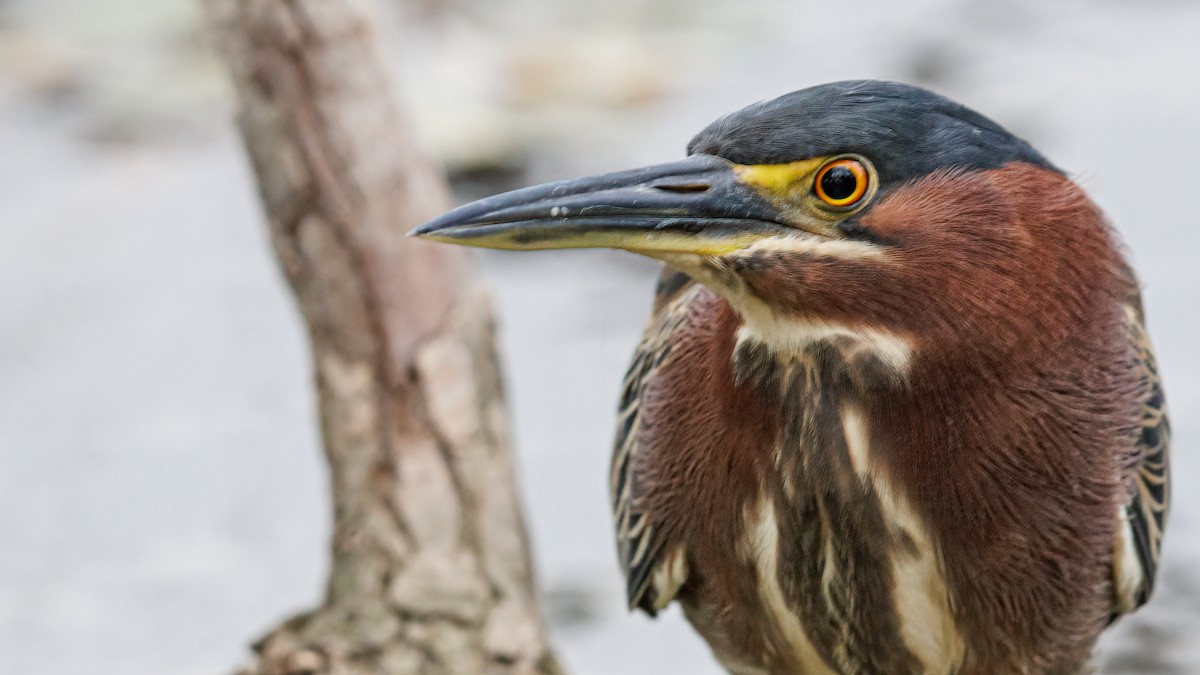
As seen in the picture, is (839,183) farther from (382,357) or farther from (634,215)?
(382,357)

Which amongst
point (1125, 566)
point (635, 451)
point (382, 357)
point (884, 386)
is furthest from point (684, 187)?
point (382, 357)

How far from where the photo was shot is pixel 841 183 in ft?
10.6

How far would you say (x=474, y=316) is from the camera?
4.99 m

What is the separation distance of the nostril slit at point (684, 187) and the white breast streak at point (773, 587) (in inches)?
29.0

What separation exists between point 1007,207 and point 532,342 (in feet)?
14.1

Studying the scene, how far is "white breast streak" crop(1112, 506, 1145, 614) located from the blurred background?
6.40ft

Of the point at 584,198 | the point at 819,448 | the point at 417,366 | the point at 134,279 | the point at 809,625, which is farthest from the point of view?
the point at 134,279

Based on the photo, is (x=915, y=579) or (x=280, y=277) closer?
(x=915, y=579)

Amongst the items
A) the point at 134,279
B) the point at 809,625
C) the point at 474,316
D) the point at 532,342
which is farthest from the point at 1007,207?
the point at 134,279

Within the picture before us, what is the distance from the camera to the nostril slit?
326cm

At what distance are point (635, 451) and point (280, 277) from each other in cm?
294

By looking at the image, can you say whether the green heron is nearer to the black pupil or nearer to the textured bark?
the black pupil

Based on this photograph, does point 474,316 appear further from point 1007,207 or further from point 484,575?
point 1007,207

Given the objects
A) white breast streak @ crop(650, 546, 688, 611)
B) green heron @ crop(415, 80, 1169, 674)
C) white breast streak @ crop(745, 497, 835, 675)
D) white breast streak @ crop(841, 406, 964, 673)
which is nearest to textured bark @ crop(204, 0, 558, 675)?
white breast streak @ crop(650, 546, 688, 611)
